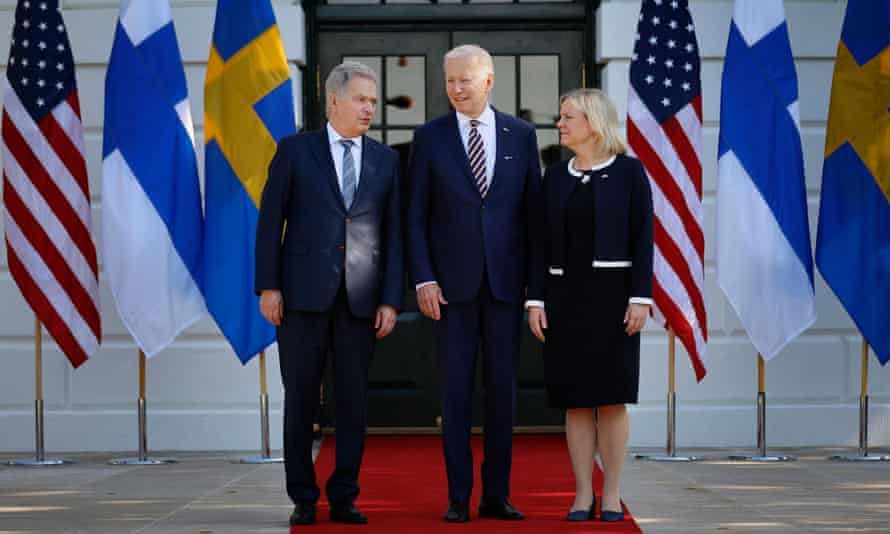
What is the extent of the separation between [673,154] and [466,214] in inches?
97.2

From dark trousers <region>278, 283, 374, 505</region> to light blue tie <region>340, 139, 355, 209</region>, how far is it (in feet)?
1.07

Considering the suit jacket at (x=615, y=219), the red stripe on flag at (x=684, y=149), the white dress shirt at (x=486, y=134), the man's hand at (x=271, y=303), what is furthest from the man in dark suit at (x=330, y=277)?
the red stripe on flag at (x=684, y=149)

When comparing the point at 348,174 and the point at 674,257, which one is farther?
the point at 674,257

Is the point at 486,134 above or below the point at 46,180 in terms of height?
above

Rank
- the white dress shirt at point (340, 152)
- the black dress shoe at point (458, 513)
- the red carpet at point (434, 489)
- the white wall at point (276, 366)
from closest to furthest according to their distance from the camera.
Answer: the red carpet at point (434, 489) < the black dress shoe at point (458, 513) < the white dress shirt at point (340, 152) < the white wall at point (276, 366)

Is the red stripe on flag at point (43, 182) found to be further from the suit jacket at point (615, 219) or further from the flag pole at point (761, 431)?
the flag pole at point (761, 431)

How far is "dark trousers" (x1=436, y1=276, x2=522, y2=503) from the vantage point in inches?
205

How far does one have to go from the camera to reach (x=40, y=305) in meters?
7.58

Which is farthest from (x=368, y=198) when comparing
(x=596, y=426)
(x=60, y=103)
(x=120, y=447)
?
(x=120, y=447)

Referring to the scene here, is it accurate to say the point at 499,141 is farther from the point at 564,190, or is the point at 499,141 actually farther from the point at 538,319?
the point at 538,319

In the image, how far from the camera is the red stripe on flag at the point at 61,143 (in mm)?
7520

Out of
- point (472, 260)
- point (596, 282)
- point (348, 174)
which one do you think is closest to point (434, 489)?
point (472, 260)

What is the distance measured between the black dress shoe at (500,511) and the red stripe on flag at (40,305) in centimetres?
322

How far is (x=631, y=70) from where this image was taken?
24.4 ft
